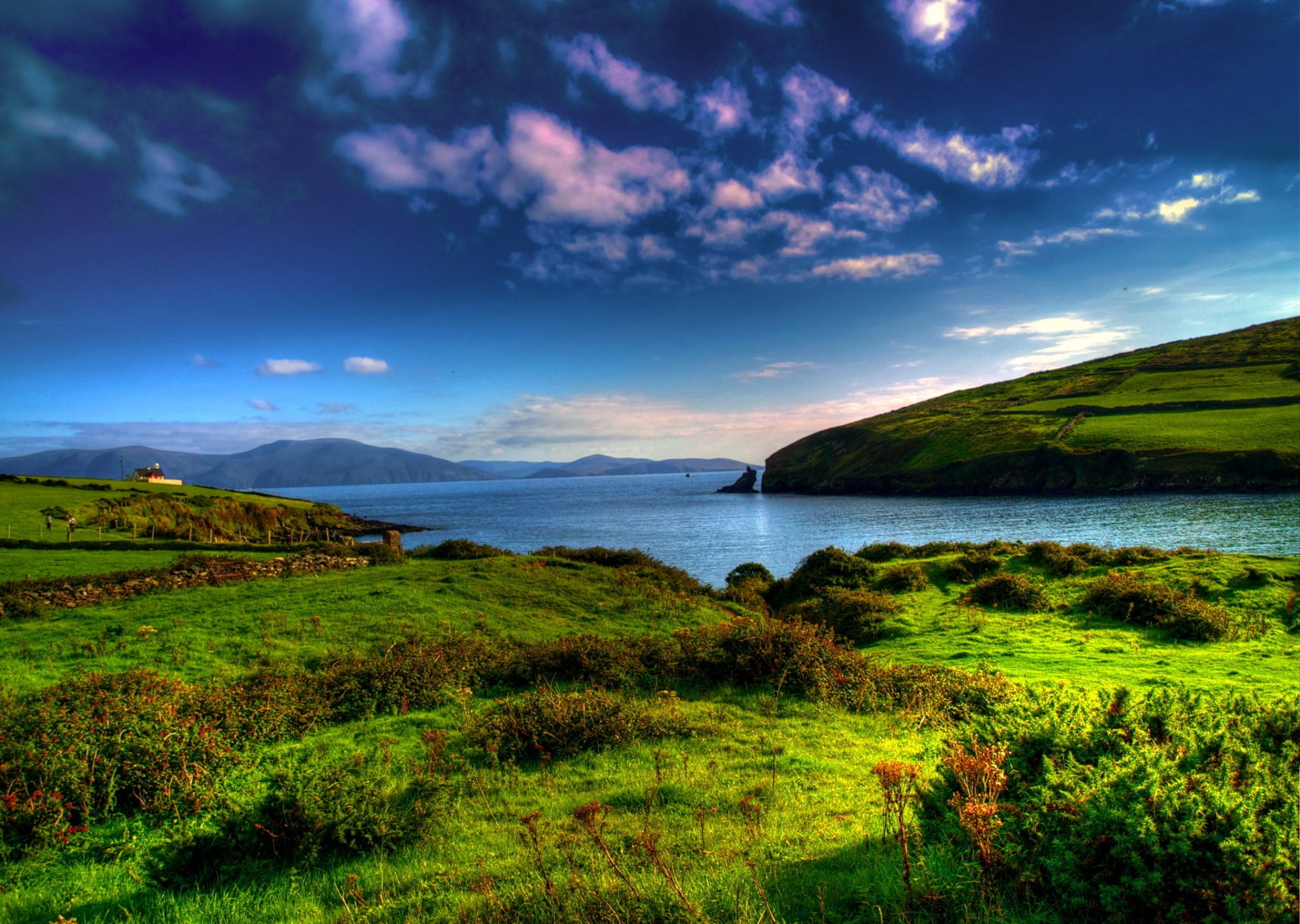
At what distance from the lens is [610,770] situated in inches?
351

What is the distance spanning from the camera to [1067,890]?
4.50 metres

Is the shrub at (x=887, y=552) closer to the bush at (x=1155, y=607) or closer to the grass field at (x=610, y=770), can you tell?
the bush at (x=1155, y=607)

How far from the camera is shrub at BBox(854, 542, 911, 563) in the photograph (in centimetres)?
3444

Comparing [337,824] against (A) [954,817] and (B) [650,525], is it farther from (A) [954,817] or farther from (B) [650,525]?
(B) [650,525]

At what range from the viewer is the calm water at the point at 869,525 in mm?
52219


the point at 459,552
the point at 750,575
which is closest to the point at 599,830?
the point at 459,552

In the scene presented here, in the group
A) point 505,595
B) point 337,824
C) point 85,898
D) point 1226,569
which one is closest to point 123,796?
point 85,898

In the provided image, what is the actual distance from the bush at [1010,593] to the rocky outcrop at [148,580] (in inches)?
1048

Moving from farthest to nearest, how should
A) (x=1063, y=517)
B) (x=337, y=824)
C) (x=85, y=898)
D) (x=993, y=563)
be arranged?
(x=1063, y=517)
(x=993, y=563)
(x=337, y=824)
(x=85, y=898)

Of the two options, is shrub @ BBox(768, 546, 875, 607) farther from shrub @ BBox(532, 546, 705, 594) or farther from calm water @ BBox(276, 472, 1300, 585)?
calm water @ BBox(276, 472, 1300, 585)

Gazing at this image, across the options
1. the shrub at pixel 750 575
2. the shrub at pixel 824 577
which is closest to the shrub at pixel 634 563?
the shrub at pixel 750 575

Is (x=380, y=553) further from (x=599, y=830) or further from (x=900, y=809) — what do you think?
(x=900, y=809)

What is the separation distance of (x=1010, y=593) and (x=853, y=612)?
6.45 metres

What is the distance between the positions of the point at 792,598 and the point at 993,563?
30.0 feet
